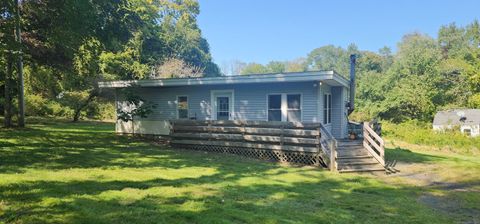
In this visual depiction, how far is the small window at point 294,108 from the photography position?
12.0m

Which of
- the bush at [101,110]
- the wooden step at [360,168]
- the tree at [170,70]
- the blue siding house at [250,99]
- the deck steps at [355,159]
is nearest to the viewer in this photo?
the wooden step at [360,168]

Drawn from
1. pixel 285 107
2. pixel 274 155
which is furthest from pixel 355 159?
pixel 285 107

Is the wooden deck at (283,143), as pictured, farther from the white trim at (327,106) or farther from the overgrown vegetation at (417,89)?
the overgrown vegetation at (417,89)

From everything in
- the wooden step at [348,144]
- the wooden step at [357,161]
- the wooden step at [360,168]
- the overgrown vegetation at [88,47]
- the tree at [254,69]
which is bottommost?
the wooden step at [360,168]

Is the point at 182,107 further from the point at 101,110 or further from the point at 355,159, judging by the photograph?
the point at 101,110

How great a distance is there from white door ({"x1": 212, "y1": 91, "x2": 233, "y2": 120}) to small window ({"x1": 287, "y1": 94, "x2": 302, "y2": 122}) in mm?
2421

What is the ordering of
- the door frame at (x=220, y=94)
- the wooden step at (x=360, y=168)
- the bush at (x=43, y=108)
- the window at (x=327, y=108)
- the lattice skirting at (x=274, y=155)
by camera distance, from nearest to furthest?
the wooden step at (x=360, y=168)
the lattice skirting at (x=274, y=155)
the window at (x=327, y=108)
the door frame at (x=220, y=94)
the bush at (x=43, y=108)

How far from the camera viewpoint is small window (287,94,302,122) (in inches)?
474

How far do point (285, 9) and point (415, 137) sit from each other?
88.3 feet

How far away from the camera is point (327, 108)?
1339 cm

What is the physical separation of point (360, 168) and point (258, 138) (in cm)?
334

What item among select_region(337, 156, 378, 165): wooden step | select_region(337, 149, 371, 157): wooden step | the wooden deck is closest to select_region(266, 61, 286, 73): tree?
the wooden deck

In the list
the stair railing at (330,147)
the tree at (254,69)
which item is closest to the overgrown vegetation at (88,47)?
the stair railing at (330,147)

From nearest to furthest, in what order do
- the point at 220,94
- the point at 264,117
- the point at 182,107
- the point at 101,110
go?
1. the point at 264,117
2. the point at 220,94
3. the point at 182,107
4. the point at 101,110
